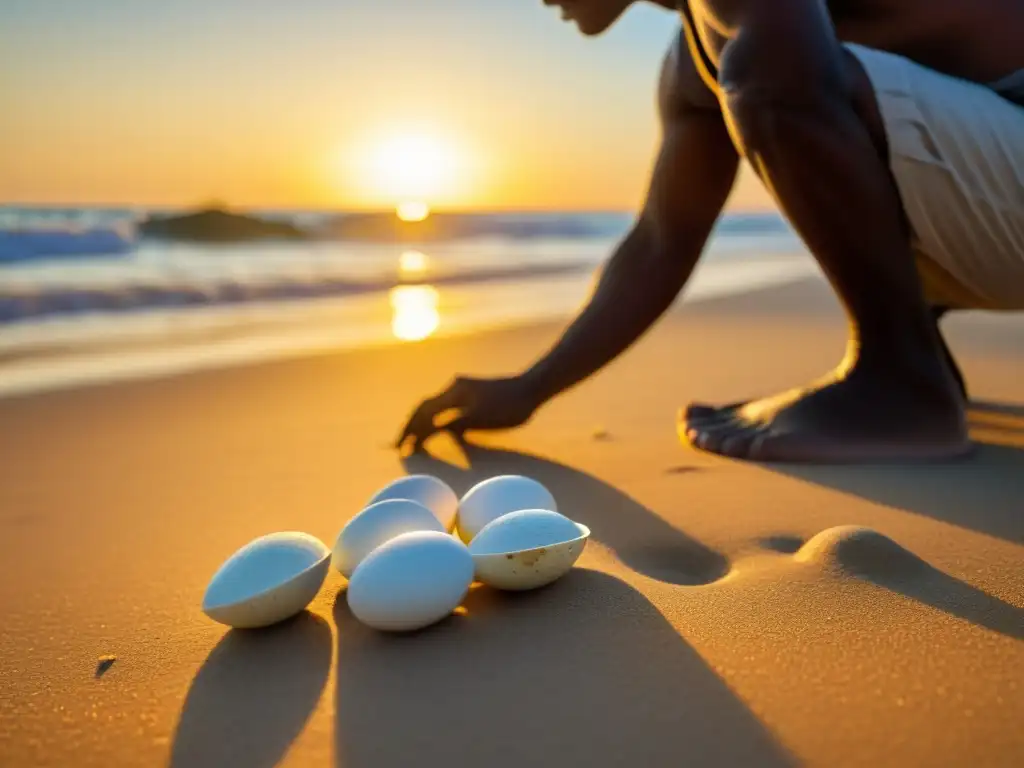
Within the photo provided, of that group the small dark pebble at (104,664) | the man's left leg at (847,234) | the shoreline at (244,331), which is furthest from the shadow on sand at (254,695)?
the shoreline at (244,331)

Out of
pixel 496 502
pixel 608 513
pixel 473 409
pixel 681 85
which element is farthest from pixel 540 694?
pixel 681 85

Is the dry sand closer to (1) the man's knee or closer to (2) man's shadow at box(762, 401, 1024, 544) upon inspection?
(2) man's shadow at box(762, 401, 1024, 544)

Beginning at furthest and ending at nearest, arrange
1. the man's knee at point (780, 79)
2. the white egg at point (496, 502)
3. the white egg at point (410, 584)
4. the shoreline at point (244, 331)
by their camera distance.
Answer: the shoreline at point (244, 331), the man's knee at point (780, 79), the white egg at point (496, 502), the white egg at point (410, 584)

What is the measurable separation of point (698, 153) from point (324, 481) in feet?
3.49

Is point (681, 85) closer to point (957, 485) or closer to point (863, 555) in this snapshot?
point (957, 485)

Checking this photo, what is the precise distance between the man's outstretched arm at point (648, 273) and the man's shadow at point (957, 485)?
0.50m

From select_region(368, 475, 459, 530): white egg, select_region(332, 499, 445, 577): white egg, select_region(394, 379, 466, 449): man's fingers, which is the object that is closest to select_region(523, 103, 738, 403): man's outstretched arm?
select_region(394, 379, 466, 449): man's fingers

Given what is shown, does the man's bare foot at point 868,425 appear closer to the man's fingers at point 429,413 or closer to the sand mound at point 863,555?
the sand mound at point 863,555

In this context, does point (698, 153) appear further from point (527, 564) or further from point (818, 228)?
point (527, 564)

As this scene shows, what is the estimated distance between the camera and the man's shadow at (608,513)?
1.15m

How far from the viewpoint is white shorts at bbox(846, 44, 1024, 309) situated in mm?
1563

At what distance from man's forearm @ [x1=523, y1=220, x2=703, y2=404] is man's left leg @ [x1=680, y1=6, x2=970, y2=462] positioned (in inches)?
14.8

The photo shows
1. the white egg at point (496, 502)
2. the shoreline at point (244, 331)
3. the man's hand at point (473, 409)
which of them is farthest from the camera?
the shoreline at point (244, 331)

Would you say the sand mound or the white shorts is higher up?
the white shorts
